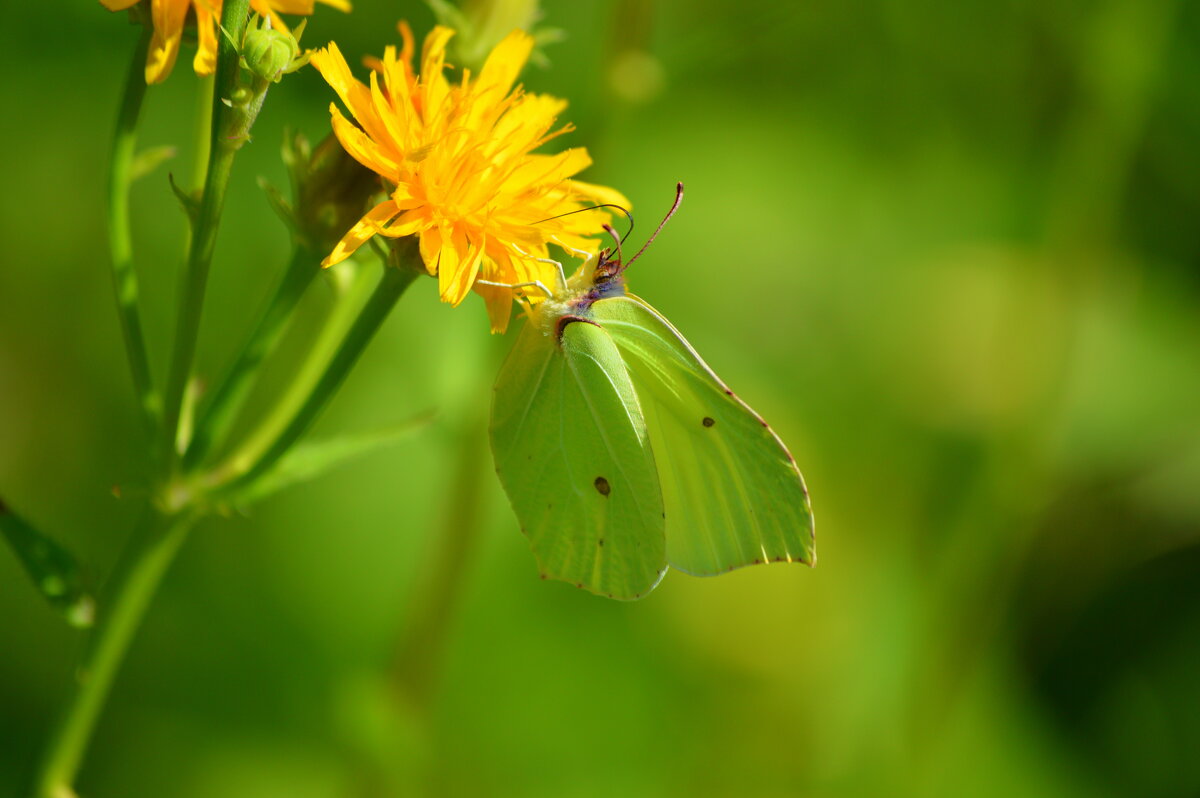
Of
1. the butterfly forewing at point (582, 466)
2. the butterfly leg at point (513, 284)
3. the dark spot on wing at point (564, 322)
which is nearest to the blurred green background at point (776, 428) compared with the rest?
the butterfly forewing at point (582, 466)

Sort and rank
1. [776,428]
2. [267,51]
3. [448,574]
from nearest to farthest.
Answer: [267,51], [448,574], [776,428]

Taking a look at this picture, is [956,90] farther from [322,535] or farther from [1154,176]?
[322,535]

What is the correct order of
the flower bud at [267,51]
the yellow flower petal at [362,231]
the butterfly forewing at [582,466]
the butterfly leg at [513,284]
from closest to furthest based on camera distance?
the flower bud at [267,51] → the yellow flower petal at [362,231] → the butterfly leg at [513,284] → the butterfly forewing at [582,466]

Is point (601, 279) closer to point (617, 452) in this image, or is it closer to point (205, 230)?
point (617, 452)

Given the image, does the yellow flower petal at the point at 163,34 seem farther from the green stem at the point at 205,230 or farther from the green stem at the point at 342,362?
the green stem at the point at 342,362

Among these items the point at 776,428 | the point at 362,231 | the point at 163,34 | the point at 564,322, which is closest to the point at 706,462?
the point at 564,322

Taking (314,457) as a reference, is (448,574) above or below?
below

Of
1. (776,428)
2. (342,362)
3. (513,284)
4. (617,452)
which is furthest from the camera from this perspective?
(776,428)
